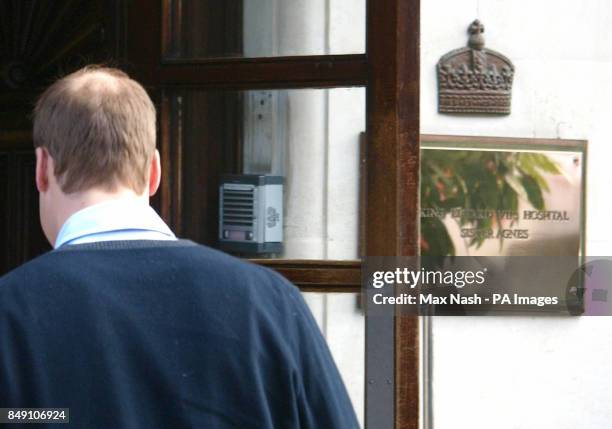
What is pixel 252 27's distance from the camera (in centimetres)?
255

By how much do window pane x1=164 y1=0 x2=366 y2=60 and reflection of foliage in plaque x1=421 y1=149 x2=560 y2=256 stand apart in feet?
6.11

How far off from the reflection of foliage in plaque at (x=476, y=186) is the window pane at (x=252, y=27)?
186 cm

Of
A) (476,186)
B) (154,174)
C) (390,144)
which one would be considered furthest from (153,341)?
(476,186)

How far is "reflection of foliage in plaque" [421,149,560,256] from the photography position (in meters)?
4.37

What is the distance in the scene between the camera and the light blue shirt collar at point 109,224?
53.9 inches

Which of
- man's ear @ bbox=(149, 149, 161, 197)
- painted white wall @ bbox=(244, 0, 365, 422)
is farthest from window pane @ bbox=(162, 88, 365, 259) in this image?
man's ear @ bbox=(149, 149, 161, 197)

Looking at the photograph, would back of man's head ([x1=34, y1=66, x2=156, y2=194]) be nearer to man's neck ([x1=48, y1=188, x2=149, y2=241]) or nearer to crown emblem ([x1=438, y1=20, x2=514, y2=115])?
man's neck ([x1=48, y1=188, x2=149, y2=241])

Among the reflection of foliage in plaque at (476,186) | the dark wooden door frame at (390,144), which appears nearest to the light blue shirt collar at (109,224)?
the dark wooden door frame at (390,144)

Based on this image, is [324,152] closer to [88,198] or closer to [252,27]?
[252,27]

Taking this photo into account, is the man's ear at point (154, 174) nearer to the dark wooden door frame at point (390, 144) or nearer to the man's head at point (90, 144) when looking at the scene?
the man's head at point (90, 144)

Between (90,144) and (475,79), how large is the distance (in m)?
3.15

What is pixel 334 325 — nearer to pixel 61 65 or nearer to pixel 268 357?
pixel 268 357

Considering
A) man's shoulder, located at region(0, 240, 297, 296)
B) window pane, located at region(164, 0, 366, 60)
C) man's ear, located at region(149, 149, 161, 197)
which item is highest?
window pane, located at region(164, 0, 366, 60)

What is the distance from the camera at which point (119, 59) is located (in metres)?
2.62
